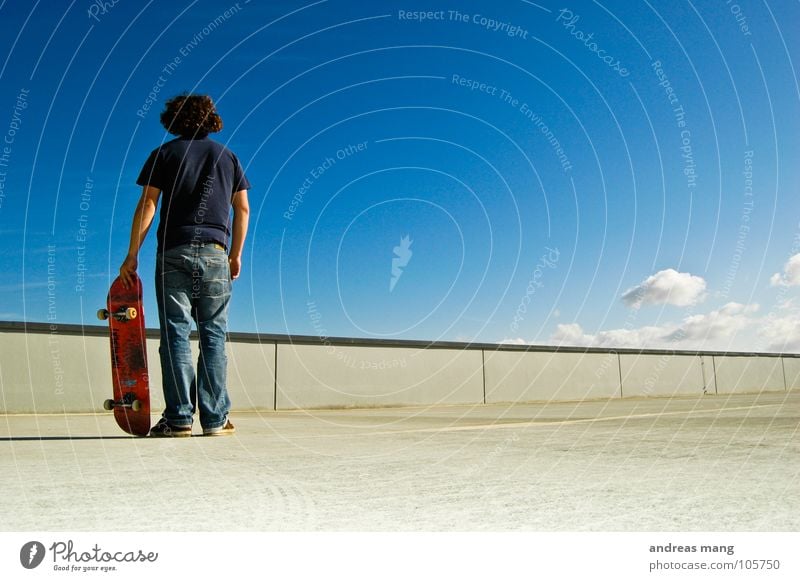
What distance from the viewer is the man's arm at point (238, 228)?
15.9 ft

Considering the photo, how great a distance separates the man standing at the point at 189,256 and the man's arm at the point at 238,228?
148 millimetres

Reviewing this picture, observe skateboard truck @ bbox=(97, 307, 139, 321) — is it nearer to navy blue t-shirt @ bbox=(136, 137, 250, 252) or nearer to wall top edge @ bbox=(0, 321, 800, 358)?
navy blue t-shirt @ bbox=(136, 137, 250, 252)

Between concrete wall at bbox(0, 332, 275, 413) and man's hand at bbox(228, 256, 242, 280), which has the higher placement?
man's hand at bbox(228, 256, 242, 280)

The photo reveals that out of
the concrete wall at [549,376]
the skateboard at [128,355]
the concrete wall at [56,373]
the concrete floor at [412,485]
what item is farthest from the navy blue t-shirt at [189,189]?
the concrete wall at [549,376]

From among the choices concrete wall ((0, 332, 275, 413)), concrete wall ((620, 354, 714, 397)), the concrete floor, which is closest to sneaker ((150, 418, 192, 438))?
the concrete floor

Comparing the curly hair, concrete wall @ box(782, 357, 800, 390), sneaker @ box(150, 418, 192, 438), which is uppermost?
the curly hair

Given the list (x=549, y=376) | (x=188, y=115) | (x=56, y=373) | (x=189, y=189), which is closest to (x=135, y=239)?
(x=189, y=189)

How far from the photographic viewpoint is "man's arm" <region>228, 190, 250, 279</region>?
485cm

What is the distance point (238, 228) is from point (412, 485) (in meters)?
3.07

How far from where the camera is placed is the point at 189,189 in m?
4.53

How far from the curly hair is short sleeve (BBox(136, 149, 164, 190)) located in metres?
0.26

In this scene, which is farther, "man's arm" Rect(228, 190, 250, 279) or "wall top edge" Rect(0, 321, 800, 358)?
"wall top edge" Rect(0, 321, 800, 358)

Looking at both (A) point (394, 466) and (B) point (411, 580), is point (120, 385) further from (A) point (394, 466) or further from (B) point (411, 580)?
(B) point (411, 580)

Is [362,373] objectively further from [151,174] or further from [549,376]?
[151,174]
